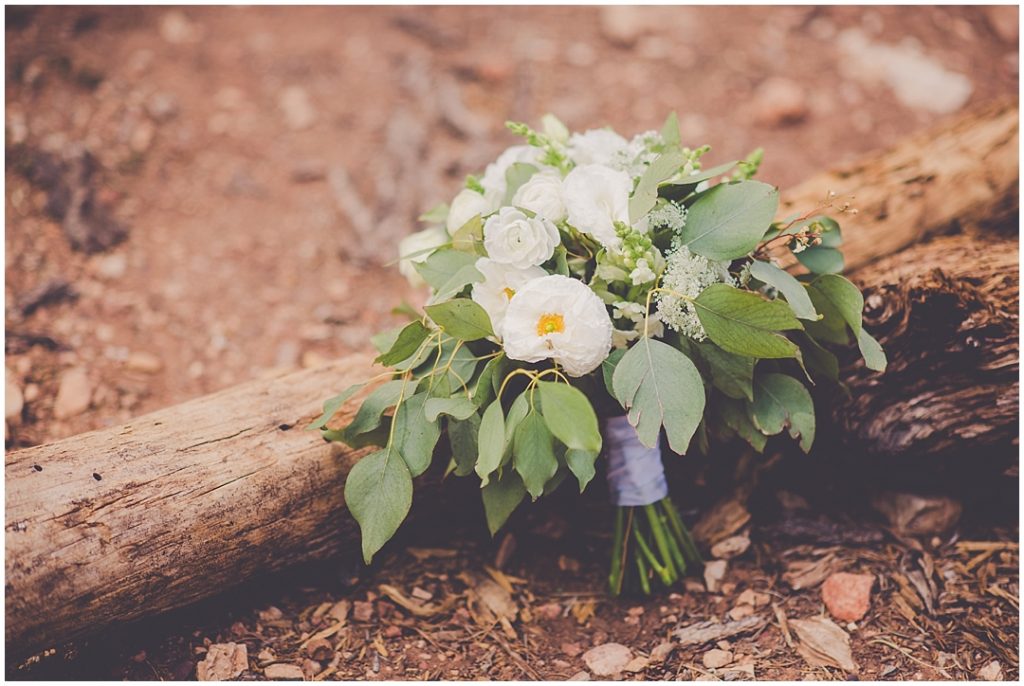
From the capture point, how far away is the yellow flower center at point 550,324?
1441 mm

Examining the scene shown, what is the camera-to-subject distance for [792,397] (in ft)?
5.55

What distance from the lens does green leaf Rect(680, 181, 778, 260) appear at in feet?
4.92

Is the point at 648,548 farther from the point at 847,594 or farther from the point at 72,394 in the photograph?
the point at 72,394

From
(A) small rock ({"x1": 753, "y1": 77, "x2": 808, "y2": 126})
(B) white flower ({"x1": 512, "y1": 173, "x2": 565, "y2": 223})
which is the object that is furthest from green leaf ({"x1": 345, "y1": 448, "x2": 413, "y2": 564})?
(A) small rock ({"x1": 753, "y1": 77, "x2": 808, "y2": 126})

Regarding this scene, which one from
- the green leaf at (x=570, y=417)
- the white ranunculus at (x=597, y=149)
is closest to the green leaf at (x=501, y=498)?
the green leaf at (x=570, y=417)

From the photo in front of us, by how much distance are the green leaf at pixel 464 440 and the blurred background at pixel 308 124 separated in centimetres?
132

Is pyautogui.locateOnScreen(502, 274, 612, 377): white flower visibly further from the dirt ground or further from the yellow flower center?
the dirt ground

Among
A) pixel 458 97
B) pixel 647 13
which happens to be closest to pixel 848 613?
pixel 458 97

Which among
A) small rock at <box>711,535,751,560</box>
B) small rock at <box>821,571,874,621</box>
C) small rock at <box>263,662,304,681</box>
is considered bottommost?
small rock at <box>821,571,874,621</box>

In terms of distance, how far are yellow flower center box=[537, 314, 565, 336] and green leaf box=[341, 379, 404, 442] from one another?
0.36 meters

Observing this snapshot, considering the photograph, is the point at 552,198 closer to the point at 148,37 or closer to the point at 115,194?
the point at 115,194

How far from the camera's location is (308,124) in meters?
3.54

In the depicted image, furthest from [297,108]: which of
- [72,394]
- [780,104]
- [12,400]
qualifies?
[780,104]

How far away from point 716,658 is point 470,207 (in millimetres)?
1151
